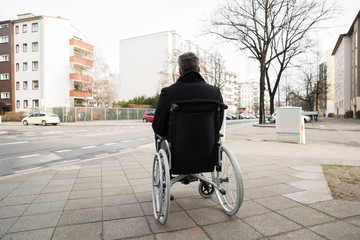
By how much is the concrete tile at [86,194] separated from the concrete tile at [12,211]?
60cm

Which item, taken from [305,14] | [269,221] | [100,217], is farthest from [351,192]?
[305,14]

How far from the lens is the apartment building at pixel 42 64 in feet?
147

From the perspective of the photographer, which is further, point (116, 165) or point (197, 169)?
point (116, 165)

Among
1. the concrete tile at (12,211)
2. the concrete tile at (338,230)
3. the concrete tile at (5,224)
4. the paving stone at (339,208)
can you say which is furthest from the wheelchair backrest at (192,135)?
the concrete tile at (12,211)

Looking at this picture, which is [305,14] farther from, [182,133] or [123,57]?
[123,57]

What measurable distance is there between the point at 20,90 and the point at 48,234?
50.5m

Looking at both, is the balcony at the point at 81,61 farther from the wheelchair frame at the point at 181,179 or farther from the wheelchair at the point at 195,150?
the wheelchair at the point at 195,150

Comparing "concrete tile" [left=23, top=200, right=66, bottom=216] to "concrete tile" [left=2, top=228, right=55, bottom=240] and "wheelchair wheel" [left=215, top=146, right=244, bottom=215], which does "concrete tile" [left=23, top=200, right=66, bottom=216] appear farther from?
"wheelchair wheel" [left=215, top=146, right=244, bottom=215]

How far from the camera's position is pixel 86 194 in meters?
3.94

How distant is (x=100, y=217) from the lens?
303 centimetres

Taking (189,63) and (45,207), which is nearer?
(189,63)

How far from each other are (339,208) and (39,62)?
49664mm

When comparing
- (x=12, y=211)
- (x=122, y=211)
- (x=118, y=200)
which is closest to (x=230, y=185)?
(x=122, y=211)

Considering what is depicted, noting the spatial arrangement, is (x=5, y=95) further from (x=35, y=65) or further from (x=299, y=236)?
(x=299, y=236)
